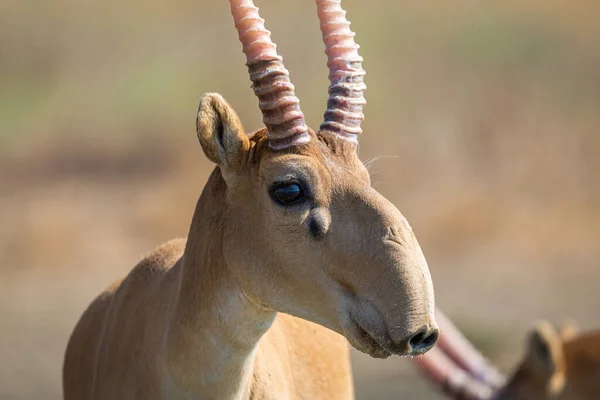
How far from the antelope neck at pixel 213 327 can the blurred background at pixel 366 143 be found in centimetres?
1048

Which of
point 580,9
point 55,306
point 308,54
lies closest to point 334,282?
point 55,306

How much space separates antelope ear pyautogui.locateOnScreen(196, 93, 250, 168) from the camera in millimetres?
5266

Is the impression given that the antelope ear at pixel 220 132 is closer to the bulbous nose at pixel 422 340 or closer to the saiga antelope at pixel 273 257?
the saiga antelope at pixel 273 257

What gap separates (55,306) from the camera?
17109 mm

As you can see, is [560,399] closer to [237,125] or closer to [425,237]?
[237,125]

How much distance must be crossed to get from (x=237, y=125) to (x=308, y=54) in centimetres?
1594

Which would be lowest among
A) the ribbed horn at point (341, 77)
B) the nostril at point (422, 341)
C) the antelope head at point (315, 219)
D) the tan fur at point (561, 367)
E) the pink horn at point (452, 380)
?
the pink horn at point (452, 380)

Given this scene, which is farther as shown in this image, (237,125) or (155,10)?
(155,10)

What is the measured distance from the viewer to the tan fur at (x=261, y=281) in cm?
495

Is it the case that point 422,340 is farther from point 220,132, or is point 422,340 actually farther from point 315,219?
point 220,132

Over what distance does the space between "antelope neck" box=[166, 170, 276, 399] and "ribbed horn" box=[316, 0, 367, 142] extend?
629 millimetres

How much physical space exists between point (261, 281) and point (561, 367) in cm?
669

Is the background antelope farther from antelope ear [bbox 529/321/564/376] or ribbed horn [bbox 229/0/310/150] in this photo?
antelope ear [bbox 529/321/564/376]

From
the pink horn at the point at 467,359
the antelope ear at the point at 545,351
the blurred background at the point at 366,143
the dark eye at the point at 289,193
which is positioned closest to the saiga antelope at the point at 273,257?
the dark eye at the point at 289,193
